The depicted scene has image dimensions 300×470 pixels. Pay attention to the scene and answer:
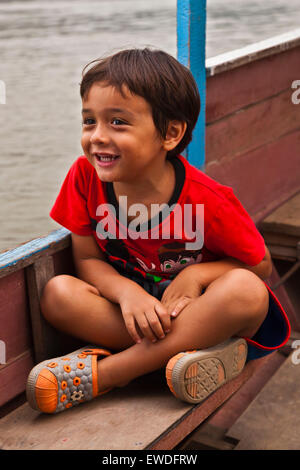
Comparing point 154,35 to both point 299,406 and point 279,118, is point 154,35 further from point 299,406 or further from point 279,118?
point 299,406

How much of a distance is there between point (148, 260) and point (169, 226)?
0.11 metres

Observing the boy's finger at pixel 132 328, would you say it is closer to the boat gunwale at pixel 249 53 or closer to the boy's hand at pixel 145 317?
the boy's hand at pixel 145 317

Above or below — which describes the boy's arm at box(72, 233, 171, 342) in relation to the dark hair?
below

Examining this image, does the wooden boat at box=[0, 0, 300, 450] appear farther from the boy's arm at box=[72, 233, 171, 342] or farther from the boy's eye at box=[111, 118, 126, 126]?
the boy's eye at box=[111, 118, 126, 126]

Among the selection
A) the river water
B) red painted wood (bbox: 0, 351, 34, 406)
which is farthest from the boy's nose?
the river water

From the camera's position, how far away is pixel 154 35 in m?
5.11

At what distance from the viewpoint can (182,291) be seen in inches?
58.3

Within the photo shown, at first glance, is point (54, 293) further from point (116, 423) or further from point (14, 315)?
point (116, 423)

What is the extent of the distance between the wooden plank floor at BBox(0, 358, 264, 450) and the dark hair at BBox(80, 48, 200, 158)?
1.97 ft

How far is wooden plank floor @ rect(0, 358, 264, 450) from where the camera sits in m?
1.27

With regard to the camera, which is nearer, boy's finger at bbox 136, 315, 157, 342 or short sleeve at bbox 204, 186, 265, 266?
boy's finger at bbox 136, 315, 157, 342

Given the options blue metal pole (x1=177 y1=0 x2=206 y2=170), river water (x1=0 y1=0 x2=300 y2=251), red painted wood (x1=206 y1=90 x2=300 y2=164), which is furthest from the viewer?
river water (x1=0 y1=0 x2=300 y2=251)

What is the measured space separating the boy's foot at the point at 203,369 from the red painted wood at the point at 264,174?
2.99 feet

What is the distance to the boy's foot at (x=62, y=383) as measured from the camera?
4.36ft
